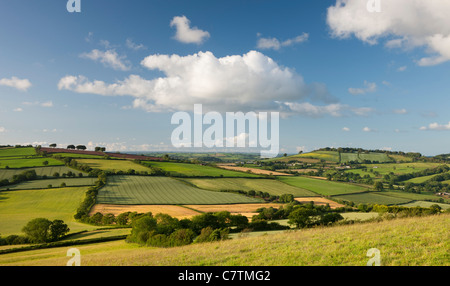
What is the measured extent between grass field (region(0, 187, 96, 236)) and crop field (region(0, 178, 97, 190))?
12.4ft

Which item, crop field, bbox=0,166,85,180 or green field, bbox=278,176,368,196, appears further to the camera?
green field, bbox=278,176,368,196

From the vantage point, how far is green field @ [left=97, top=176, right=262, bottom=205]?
228ft

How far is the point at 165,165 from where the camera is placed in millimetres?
124938

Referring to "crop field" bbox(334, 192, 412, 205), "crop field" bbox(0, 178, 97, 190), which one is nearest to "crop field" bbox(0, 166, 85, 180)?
"crop field" bbox(0, 178, 97, 190)

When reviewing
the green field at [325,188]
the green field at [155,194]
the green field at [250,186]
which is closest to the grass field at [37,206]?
the green field at [155,194]

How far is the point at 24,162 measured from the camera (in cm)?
9950

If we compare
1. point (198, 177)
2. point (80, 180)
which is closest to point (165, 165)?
point (198, 177)

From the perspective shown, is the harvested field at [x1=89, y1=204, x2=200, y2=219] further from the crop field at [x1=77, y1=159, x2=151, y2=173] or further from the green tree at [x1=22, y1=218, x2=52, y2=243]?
the crop field at [x1=77, y1=159, x2=151, y2=173]

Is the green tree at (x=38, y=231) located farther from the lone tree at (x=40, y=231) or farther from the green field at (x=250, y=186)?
the green field at (x=250, y=186)

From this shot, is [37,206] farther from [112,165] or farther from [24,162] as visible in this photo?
[24,162]

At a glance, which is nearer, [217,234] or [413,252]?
[413,252]

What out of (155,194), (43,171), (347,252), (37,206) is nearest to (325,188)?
(155,194)
